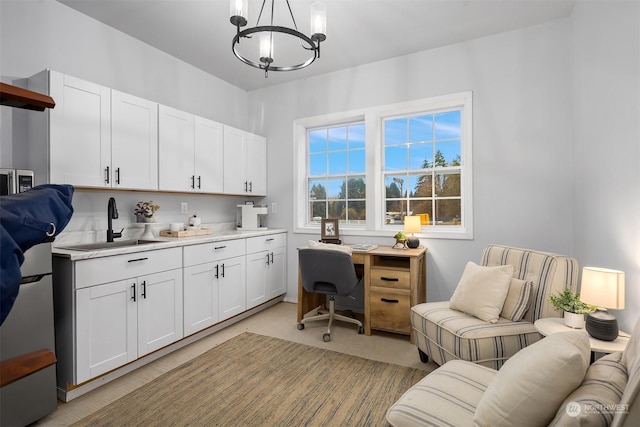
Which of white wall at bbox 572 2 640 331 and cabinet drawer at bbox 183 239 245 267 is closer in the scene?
white wall at bbox 572 2 640 331

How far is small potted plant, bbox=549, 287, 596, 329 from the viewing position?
6.26 ft

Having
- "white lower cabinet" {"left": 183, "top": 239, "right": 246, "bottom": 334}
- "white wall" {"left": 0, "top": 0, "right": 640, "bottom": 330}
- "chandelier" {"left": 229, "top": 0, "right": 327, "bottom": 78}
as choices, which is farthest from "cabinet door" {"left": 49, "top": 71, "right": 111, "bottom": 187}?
"chandelier" {"left": 229, "top": 0, "right": 327, "bottom": 78}

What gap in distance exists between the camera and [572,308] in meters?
1.95

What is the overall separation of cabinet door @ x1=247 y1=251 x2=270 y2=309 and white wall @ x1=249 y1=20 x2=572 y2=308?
1265 mm

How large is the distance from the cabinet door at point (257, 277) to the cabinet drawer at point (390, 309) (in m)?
1.35

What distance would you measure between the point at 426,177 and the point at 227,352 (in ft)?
8.87

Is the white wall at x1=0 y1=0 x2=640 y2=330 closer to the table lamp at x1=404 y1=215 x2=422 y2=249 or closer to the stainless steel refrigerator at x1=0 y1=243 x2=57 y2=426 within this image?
the table lamp at x1=404 y1=215 x2=422 y2=249

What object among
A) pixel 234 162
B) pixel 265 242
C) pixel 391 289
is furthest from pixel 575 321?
pixel 234 162

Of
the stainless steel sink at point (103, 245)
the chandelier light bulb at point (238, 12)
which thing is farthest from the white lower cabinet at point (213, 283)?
the chandelier light bulb at point (238, 12)

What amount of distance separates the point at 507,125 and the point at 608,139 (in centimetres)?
109

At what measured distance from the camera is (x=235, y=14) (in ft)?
5.95

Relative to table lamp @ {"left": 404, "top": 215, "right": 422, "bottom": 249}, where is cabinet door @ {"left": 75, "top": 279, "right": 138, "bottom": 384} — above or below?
below

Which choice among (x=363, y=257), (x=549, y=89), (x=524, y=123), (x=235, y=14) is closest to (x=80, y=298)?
(x=235, y=14)

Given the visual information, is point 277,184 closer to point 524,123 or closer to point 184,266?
point 184,266
